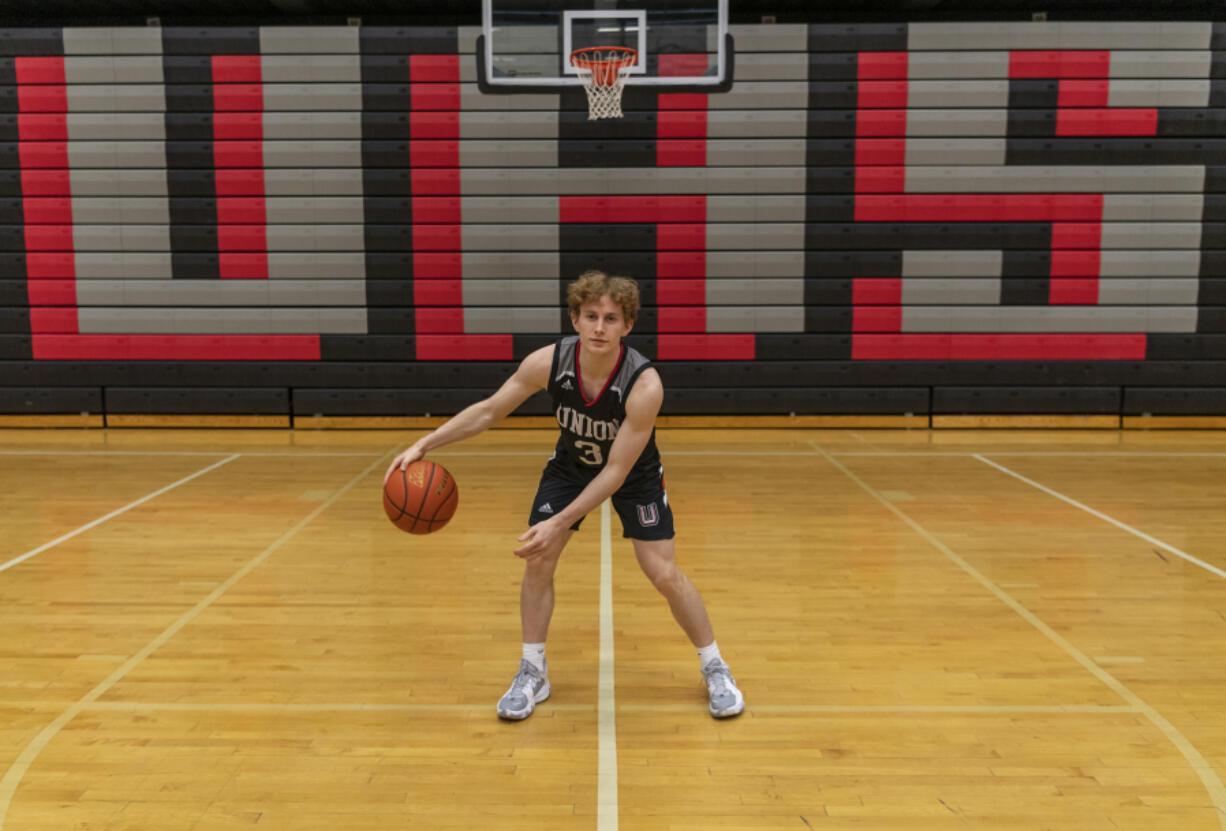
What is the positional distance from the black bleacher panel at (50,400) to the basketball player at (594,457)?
24.3ft

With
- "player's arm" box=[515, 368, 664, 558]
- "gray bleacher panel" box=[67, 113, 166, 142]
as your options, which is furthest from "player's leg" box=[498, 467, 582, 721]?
"gray bleacher panel" box=[67, 113, 166, 142]


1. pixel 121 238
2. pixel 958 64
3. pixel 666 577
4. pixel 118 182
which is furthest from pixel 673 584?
pixel 118 182

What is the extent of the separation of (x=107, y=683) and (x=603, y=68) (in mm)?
5836

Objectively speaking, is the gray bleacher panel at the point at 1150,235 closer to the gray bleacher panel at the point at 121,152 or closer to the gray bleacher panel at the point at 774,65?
the gray bleacher panel at the point at 774,65

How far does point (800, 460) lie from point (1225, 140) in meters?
5.16

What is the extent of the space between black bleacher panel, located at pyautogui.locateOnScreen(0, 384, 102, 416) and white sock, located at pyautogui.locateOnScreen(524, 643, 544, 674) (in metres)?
7.53

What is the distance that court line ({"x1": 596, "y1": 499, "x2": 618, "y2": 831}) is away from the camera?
236 centimetres

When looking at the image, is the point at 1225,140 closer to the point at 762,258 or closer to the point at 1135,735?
the point at 762,258

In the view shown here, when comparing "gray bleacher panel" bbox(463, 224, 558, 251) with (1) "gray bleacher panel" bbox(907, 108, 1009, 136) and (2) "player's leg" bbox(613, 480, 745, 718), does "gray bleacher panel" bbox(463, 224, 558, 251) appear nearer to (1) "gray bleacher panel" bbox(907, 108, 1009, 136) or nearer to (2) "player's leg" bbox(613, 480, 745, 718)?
(1) "gray bleacher panel" bbox(907, 108, 1009, 136)

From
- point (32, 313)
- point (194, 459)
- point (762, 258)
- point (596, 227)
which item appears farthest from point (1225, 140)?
point (32, 313)

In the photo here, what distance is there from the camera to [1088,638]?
11.8 ft

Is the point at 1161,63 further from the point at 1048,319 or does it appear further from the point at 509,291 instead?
the point at 509,291

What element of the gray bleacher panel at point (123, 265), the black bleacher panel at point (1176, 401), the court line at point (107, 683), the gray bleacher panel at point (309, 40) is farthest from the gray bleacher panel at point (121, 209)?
the black bleacher panel at point (1176, 401)

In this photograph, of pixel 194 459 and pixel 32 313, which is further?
pixel 32 313
